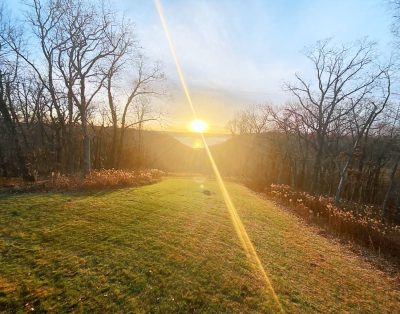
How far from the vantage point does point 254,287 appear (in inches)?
227

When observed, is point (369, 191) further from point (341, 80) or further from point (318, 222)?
point (318, 222)

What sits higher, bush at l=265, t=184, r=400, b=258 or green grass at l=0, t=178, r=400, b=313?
green grass at l=0, t=178, r=400, b=313

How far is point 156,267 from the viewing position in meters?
6.05

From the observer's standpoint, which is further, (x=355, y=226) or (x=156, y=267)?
(x=355, y=226)

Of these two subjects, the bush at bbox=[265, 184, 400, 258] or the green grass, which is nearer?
the green grass

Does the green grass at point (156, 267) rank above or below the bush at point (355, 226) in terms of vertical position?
above

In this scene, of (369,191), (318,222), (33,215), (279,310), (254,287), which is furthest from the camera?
(369,191)

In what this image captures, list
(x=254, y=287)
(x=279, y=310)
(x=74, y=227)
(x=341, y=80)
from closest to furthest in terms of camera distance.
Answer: (x=279, y=310) < (x=254, y=287) < (x=74, y=227) < (x=341, y=80)

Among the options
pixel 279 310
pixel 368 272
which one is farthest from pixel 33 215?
pixel 368 272

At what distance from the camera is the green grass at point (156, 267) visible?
16.0 ft

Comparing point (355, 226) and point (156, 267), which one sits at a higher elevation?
point (156, 267)

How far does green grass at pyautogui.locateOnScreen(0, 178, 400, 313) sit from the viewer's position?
4.88 meters

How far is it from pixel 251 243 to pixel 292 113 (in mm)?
20839

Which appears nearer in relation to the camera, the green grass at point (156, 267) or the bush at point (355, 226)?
the green grass at point (156, 267)
